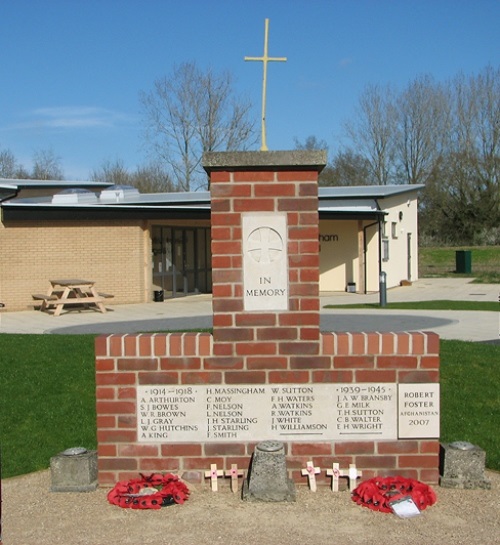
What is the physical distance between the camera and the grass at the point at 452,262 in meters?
34.8

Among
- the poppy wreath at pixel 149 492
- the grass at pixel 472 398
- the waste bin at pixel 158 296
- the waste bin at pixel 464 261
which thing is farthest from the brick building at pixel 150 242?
the poppy wreath at pixel 149 492

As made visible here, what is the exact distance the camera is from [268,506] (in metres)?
4.65

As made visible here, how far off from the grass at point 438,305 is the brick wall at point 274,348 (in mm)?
13433

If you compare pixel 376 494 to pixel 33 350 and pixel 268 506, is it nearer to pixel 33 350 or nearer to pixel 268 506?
pixel 268 506

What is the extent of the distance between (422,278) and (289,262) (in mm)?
29098

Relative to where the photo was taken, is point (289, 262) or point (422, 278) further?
point (422, 278)

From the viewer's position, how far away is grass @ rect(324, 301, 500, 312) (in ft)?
59.9

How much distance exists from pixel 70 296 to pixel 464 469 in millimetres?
16804

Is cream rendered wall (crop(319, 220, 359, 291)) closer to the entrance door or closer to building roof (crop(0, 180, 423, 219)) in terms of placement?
building roof (crop(0, 180, 423, 219))

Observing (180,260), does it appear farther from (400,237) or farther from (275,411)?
(275,411)

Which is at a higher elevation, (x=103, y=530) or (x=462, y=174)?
(x=462, y=174)

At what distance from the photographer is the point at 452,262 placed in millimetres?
41531

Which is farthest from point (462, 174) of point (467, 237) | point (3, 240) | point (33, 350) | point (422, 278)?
point (33, 350)

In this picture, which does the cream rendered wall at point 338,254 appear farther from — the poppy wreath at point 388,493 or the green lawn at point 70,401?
the poppy wreath at point 388,493
